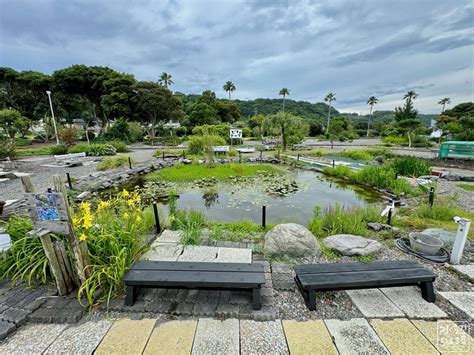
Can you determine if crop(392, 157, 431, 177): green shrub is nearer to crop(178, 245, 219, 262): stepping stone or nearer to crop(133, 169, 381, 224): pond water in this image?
crop(133, 169, 381, 224): pond water

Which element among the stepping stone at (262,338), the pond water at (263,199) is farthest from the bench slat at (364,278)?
the pond water at (263,199)

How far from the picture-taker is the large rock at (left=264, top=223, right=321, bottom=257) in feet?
9.35

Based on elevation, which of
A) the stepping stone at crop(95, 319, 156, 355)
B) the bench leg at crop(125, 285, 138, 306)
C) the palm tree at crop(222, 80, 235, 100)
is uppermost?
the palm tree at crop(222, 80, 235, 100)

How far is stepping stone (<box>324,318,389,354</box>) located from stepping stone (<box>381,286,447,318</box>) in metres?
0.48

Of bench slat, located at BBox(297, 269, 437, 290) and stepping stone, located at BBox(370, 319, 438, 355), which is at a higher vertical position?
bench slat, located at BBox(297, 269, 437, 290)

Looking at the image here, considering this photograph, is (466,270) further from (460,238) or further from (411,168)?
(411,168)

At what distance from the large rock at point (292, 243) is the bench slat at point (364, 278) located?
0.82 m

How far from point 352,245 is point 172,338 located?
2554mm

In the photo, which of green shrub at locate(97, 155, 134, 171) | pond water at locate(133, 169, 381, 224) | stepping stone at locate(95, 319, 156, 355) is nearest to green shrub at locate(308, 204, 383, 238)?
pond water at locate(133, 169, 381, 224)

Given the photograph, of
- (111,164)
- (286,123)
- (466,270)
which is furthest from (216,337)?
(286,123)

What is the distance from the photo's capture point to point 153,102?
70.9 feet

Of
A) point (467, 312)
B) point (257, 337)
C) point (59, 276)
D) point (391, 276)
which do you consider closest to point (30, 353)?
point (59, 276)

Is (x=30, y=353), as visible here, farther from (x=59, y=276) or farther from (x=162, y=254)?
(x=162, y=254)

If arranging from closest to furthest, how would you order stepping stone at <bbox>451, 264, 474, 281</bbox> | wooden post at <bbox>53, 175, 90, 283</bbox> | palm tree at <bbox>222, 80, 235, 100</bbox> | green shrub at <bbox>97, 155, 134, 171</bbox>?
wooden post at <bbox>53, 175, 90, 283</bbox> → stepping stone at <bbox>451, 264, 474, 281</bbox> → green shrub at <bbox>97, 155, 134, 171</bbox> → palm tree at <bbox>222, 80, 235, 100</bbox>
